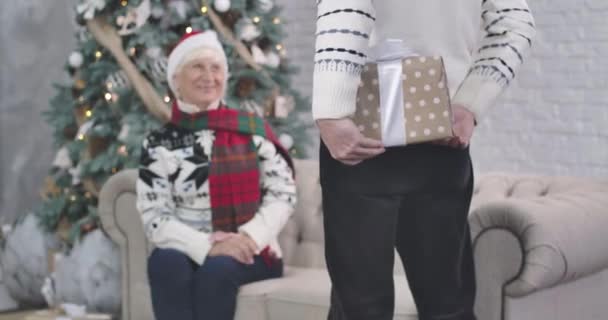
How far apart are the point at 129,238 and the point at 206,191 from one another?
49 centimetres

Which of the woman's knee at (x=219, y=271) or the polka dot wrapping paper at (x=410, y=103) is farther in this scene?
the woman's knee at (x=219, y=271)

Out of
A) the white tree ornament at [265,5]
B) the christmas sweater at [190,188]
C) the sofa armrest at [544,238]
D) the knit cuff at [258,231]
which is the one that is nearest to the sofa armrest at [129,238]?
the christmas sweater at [190,188]

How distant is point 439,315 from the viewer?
64.4 inches

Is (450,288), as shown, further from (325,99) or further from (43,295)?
(43,295)

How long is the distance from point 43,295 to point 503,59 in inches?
130

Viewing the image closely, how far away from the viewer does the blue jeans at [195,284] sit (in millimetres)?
2861

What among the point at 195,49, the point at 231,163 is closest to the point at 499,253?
the point at 231,163

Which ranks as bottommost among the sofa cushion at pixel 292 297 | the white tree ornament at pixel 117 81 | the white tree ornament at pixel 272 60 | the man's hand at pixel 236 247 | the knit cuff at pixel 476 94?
the sofa cushion at pixel 292 297

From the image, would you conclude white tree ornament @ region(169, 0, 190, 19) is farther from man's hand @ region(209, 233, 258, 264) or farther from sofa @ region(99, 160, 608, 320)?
man's hand @ region(209, 233, 258, 264)

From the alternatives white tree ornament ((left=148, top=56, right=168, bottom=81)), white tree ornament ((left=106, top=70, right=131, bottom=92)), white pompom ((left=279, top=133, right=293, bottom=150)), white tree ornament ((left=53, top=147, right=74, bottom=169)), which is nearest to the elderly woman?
white tree ornament ((left=148, top=56, right=168, bottom=81))

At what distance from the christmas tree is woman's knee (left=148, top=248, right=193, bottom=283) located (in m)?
0.92

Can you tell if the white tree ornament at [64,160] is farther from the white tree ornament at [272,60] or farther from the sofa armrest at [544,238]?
the sofa armrest at [544,238]

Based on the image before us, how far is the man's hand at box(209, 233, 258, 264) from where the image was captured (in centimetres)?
297

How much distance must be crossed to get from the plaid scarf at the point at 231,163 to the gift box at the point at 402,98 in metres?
1.56
